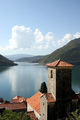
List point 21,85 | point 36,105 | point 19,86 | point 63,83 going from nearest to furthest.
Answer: point 63,83, point 36,105, point 19,86, point 21,85

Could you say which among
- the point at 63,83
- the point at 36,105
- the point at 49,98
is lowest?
the point at 36,105

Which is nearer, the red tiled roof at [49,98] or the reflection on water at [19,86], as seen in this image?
the red tiled roof at [49,98]

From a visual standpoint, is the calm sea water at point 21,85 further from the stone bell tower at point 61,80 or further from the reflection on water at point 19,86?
the stone bell tower at point 61,80

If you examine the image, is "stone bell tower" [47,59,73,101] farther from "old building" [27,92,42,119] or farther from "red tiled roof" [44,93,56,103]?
"old building" [27,92,42,119]

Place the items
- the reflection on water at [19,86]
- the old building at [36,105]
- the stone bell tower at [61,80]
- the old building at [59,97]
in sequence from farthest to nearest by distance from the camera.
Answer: the reflection on water at [19,86]
the old building at [36,105]
the stone bell tower at [61,80]
the old building at [59,97]

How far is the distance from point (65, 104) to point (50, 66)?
6024 millimetres

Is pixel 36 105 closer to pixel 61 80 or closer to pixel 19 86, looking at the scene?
pixel 61 80

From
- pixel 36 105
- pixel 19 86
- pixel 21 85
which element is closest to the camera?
pixel 36 105

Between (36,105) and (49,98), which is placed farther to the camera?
(36,105)

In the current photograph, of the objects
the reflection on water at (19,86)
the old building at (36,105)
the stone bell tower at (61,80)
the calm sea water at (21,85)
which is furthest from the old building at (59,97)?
the reflection on water at (19,86)

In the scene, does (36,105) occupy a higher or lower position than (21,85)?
higher

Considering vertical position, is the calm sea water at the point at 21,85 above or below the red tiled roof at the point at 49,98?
below

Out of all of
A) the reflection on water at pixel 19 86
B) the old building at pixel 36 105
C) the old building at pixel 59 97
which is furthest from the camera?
the reflection on water at pixel 19 86

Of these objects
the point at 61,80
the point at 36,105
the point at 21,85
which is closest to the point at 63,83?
the point at 61,80
